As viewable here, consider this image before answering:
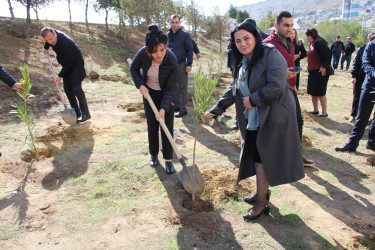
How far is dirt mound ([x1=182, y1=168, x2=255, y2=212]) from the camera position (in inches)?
121

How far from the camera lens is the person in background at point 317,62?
5.42 metres

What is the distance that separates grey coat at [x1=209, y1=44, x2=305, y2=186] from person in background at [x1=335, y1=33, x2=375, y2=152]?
2.24 metres

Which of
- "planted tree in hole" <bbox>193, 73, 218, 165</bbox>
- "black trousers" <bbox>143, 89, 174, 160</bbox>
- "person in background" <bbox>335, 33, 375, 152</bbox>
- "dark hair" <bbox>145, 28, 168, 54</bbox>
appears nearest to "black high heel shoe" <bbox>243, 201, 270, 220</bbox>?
"planted tree in hole" <bbox>193, 73, 218, 165</bbox>

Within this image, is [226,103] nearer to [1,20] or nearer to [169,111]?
[169,111]

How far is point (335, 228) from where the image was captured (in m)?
2.71

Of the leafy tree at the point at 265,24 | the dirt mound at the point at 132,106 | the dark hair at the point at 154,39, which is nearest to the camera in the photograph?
the dark hair at the point at 154,39

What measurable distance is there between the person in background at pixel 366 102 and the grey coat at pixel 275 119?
2.24m

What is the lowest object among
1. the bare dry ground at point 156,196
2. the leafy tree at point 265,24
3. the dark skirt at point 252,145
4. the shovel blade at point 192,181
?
the bare dry ground at point 156,196

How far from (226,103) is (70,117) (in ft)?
11.2

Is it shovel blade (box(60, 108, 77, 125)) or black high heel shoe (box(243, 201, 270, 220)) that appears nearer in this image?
black high heel shoe (box(243, 201, 270, 220))

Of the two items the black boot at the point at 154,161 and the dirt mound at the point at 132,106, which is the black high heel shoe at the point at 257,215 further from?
the dirt mound at the point at 132,106

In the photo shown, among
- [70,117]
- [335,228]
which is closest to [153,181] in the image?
[335,228]

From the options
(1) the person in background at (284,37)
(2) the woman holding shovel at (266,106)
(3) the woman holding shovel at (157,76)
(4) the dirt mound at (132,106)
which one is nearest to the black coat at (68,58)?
(4) the dirt mound at (132,106)

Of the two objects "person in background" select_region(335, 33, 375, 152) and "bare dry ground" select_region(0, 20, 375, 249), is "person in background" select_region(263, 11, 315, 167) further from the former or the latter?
"person in background" select_region(335, 33, 375, 152)
